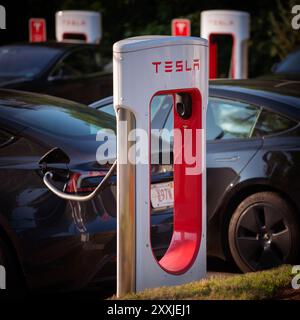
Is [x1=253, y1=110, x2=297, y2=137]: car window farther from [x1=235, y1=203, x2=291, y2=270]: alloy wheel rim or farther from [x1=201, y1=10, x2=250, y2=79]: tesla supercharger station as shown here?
[x1=201, y1=10, x2=250, y2=79]: tesla supercharger station

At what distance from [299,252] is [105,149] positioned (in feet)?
5.83

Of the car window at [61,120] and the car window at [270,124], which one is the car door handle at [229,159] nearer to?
the car window at [270,124]

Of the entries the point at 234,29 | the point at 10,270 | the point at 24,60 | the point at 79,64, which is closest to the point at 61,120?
the point at 10,270

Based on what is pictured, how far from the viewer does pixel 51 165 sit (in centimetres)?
632

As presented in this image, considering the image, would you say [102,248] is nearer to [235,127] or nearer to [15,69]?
[235,127]

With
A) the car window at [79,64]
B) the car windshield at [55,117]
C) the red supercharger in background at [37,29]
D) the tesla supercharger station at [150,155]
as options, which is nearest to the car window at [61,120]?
the car windshield at [55,117]

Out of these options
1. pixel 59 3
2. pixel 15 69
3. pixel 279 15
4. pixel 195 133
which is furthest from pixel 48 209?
pixel 59 3

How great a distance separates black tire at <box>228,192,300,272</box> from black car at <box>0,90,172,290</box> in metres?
1.43

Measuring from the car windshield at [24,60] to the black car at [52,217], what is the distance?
7.27 meters

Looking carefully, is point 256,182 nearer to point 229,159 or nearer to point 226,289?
point 229,159

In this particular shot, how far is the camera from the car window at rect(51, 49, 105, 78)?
1418 cm

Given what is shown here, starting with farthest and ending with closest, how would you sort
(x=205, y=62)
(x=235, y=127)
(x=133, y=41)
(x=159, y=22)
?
(x=159, y=22)
(x=235, y=127)
(x=205, y=62)
(x=133, y=41)

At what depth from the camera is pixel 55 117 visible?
6941mm

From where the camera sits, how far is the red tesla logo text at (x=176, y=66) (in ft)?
18.9
